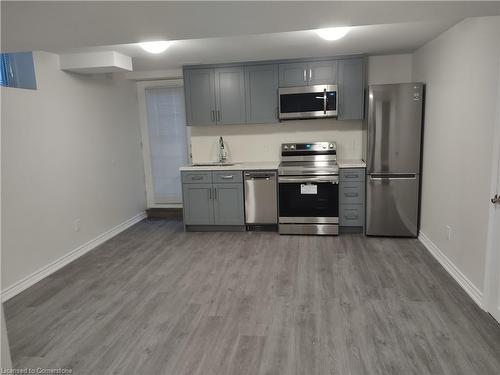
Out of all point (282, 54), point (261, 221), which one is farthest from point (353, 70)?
point (261, 221)

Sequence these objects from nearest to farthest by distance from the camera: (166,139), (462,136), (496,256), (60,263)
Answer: (496,256), (462,136), (60,263), (166,139)

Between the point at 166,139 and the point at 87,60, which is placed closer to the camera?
the point at 87,60

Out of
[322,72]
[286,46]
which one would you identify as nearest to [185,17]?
[286,46]

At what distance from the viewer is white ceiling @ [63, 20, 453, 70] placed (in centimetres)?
333

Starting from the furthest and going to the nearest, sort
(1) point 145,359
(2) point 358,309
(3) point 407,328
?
1. (2) point 358,309
2. (3) point 407,328
3. (1) point 145,359

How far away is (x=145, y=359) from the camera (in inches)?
86.1

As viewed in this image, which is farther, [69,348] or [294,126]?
[294,126]

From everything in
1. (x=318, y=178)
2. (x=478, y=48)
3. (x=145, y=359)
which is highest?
(x=478, y=48)

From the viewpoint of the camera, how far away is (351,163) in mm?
4496

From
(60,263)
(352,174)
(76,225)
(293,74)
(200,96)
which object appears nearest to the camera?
(60,263)

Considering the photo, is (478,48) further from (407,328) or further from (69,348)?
(69,348)

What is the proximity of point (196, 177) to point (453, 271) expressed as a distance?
3.16 metres

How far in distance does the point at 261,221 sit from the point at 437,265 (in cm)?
213

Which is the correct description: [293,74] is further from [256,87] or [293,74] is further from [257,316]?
[257,316]
